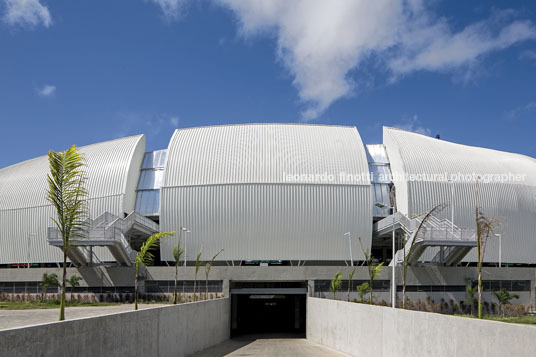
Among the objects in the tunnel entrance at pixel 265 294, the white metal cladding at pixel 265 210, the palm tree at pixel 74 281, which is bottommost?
the tunnel entrance at pixel 265 294

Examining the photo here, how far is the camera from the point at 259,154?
53.7 metres

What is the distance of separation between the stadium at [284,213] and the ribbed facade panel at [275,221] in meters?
0.11

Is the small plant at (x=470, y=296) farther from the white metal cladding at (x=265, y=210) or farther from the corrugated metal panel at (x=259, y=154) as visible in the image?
the corrugated metal panel at (x=259, y=154)

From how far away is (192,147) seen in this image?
5534 centimetres

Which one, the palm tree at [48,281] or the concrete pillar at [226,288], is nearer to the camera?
the palm tree at [48,281]

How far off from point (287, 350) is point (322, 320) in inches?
172

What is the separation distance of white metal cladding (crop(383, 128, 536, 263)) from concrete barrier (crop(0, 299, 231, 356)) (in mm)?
30776

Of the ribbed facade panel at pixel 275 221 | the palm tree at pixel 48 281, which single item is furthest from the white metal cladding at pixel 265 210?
the palm tree at pixel 48 281

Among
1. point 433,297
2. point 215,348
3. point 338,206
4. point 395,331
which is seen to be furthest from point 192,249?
point 395,331

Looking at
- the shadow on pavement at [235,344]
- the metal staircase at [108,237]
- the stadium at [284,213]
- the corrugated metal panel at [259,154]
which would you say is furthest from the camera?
the corrugated metal panel at [259,154]

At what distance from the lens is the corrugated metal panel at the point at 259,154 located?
52188 mm

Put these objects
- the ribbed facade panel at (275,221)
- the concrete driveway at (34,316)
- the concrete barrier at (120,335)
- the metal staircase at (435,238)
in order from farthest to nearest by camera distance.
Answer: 1. the ribbed facade panel at (275,221)
2. the metal staircase at (435,238)
3. the concrete driveway at (34,316)
4. the concrete barrier at (120,335)

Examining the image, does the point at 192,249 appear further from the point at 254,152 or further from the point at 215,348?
the point at 215,348

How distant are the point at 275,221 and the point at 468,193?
21352 mm
